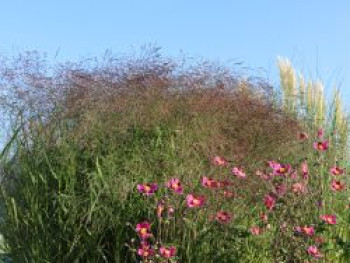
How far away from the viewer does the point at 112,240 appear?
3.48m

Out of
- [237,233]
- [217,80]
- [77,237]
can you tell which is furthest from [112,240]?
[217,80]

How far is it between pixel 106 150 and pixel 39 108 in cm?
73

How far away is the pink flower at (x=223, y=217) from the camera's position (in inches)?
124

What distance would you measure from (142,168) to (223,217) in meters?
0.64

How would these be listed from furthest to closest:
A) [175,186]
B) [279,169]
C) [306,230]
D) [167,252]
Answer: [279,169] → [306,230] → [175,186] → [167,252]

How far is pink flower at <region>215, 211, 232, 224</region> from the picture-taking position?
3141mm

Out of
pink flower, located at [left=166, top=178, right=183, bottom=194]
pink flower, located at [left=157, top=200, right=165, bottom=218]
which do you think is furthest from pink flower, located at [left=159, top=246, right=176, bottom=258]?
pink flower, located at [left=166, top=178, right=183, bottom=194]

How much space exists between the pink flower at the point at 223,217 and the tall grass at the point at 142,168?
2.5 inches

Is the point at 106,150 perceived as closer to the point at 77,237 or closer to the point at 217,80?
the point at 77,237

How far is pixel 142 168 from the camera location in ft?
11.8

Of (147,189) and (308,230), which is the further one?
(308,230)

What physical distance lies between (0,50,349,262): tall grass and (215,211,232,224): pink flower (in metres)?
0.06

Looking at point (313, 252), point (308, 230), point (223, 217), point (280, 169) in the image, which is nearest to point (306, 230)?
point (308, 230)

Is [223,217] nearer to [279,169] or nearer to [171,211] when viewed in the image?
[171,211]
